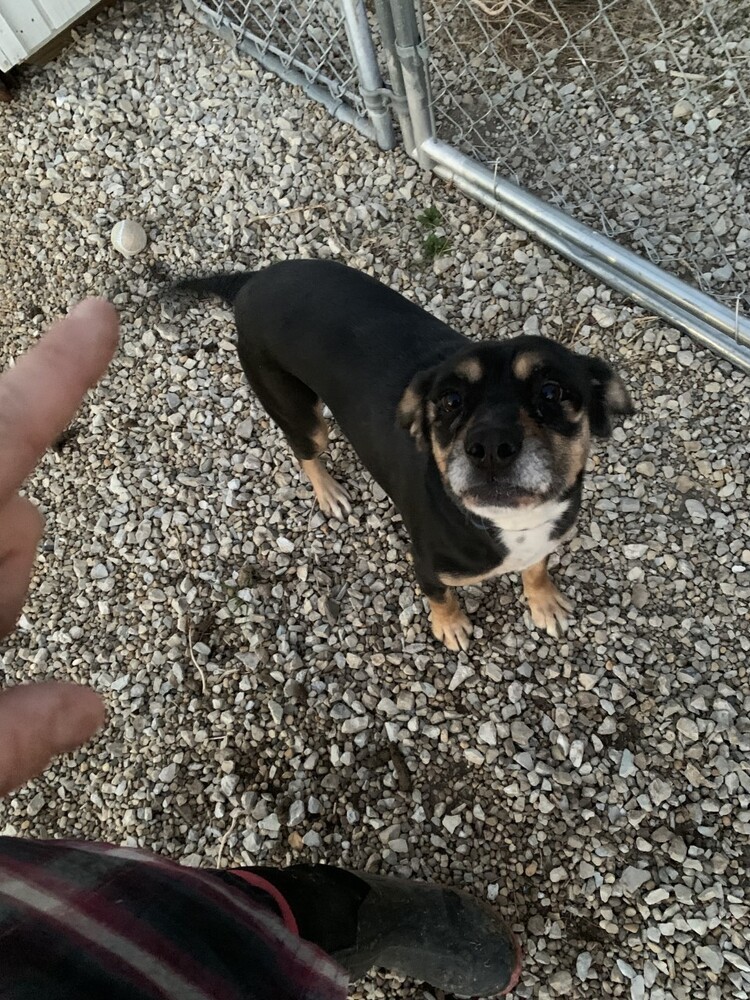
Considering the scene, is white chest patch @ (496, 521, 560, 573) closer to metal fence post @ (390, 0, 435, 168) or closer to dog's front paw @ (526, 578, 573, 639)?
dog's front paw @ (526, 578, 573, 639)

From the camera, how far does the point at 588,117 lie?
3.89 metres

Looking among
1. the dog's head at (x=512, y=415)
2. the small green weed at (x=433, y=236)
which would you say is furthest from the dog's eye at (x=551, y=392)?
the small green weed at (x=433, y=236)

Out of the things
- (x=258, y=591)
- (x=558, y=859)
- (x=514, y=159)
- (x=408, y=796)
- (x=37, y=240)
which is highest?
(x=37, y=240)

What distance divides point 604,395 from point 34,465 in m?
1.85

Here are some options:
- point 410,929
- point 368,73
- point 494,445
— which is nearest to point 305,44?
point 368,73

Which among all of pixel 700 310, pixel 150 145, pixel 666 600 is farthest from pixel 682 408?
pixel 150 145

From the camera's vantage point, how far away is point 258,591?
3.34 meters

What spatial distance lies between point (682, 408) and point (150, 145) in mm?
3578

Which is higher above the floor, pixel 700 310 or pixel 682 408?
pixel 700 310

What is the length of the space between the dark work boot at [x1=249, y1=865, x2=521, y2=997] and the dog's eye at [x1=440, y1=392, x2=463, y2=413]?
4.95 ft

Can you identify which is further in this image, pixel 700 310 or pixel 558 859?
pixel 700 310

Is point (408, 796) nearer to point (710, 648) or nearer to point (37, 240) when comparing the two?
point (710, 648)

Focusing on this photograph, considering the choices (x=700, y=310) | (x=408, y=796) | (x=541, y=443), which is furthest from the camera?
(x=700, y=310)

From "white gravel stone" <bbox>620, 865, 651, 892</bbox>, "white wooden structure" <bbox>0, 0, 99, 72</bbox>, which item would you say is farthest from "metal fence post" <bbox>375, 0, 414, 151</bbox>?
"white gravel stone" <bbox>620, 865, 651, 892</bbox>
